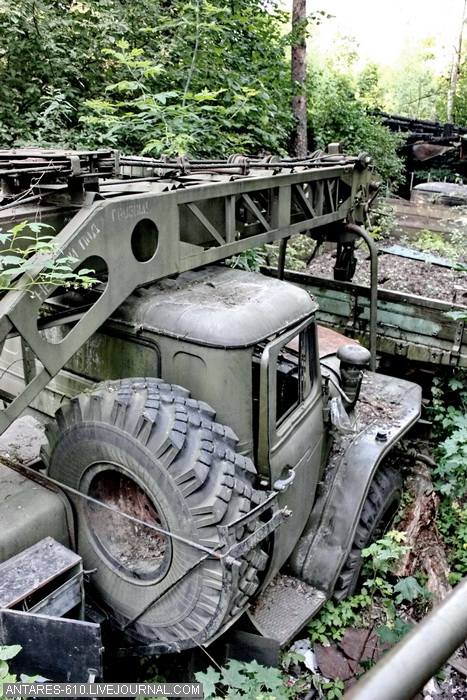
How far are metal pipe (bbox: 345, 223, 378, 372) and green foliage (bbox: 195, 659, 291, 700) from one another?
362cm

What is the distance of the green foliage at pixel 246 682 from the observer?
9.78 ft

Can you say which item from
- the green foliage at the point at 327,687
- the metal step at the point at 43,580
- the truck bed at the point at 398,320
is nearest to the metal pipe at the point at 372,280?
the truck bed at the point at 398,320

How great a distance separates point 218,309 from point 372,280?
3380mm

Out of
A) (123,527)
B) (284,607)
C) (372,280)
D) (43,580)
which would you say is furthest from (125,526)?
(372,280)

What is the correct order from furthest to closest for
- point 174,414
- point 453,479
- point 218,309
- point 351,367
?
1. point 453,479
2. point 351,367
3. point 218,309
4. point 174,414

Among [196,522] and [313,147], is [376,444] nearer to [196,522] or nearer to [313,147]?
[196,522]

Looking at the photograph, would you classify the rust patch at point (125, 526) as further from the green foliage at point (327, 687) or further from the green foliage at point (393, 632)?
the green foliage at point (393, 632)

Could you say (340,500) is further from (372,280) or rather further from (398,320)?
(398,320)

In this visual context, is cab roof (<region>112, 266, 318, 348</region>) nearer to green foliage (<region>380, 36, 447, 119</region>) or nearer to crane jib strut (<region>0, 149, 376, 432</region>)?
crane jib strut (<region>0, 149, 376, 432</region>)

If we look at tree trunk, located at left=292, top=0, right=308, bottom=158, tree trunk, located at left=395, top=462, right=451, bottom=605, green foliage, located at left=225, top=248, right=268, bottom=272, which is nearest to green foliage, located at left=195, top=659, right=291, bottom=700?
tree trunk, located at left=395, top=462, right=451, bottom=605

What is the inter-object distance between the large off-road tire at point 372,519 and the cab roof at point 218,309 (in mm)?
1769

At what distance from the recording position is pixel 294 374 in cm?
404

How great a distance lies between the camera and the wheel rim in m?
3.22

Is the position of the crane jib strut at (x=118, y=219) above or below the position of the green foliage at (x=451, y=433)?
above
